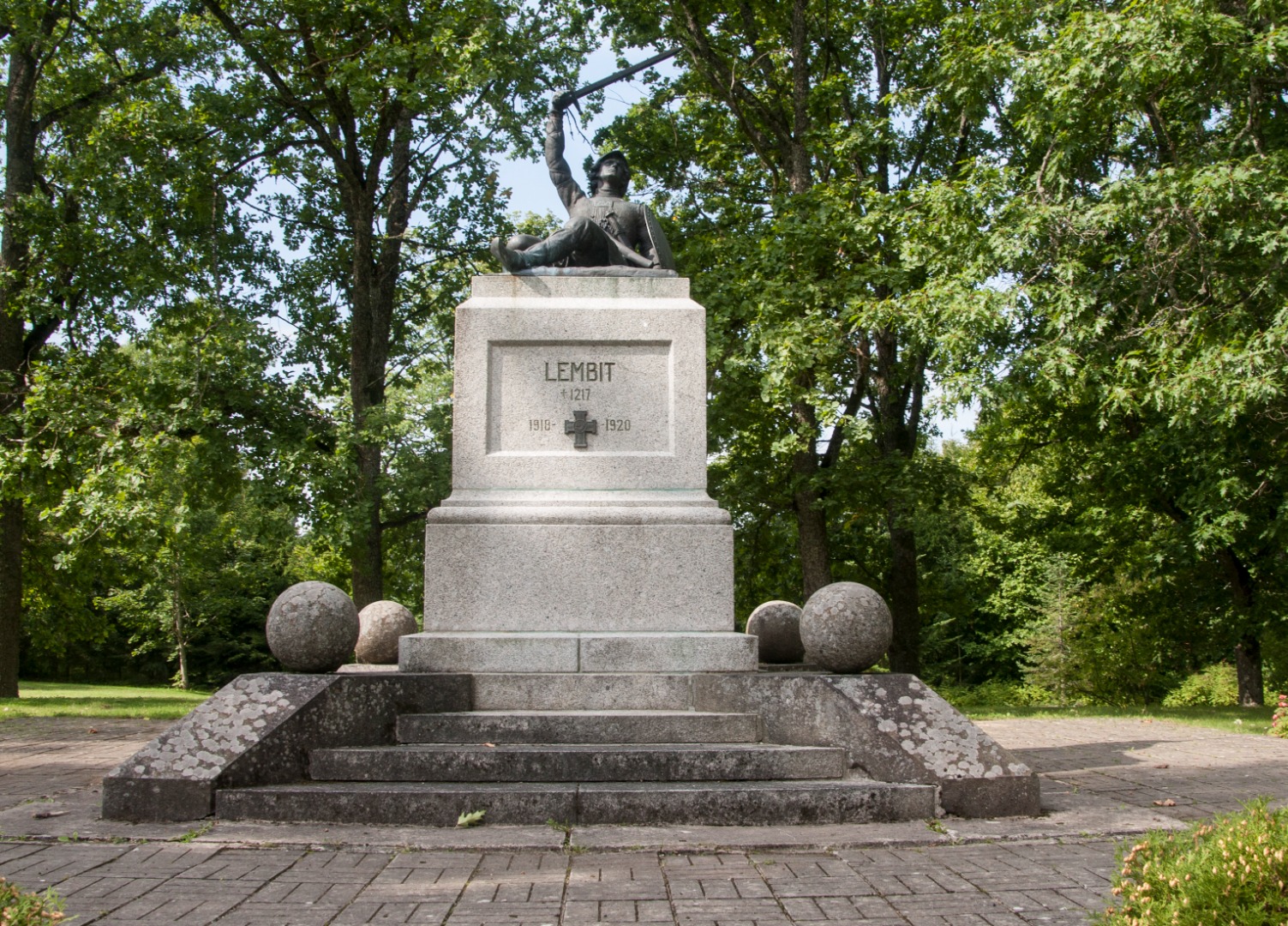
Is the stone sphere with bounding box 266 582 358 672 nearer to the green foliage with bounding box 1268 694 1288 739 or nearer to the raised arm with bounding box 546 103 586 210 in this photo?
the raised arm with bounding box 546 103 586 210

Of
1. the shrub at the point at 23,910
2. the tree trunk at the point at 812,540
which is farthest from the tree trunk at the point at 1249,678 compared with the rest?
the shrub at the point at 23,910

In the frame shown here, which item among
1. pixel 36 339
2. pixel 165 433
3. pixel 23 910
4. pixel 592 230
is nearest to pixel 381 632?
pixel 592 230

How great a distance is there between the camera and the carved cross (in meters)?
8.10

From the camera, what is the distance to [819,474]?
18812mm

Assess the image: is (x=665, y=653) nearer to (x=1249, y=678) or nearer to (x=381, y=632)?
(x=381, y=632)

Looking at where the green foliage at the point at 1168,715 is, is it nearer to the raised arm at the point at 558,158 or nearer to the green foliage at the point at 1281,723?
the green foliage at the point at 1281,723

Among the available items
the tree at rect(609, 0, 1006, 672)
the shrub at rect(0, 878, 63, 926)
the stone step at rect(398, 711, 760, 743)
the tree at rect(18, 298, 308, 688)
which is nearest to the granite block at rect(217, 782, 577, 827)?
the stone step at rect(398, 711, 760, 743)

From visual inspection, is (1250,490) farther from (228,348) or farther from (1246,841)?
(228,348)

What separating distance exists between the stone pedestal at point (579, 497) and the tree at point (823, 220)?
7.18 meters

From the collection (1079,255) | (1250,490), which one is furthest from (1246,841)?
(1250,490)

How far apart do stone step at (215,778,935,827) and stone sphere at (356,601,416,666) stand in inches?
149

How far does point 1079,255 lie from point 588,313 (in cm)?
842

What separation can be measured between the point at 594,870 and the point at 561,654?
2714mm

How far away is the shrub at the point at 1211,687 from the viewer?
97.8ft
